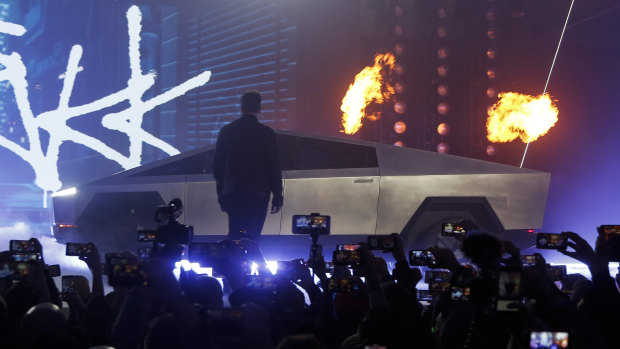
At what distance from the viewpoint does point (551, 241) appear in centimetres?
431

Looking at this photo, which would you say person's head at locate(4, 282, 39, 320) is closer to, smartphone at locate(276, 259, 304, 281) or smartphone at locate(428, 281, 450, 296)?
smartphone at locate(276, 259, 304, 281)

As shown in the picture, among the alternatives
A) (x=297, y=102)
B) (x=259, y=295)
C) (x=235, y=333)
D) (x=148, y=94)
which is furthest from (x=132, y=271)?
(x=148, y=94)

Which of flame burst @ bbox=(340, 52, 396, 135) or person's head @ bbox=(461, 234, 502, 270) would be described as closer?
person's head @ bbox=(461, 234, 502, 270)

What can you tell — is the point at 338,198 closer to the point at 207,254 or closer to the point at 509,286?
the point at 207,254

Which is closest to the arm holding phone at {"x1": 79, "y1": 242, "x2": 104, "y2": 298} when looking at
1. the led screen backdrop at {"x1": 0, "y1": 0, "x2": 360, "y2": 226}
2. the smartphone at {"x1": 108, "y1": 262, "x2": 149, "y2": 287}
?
the smartphone at {"x1": 108, "y1": 262, "x2": 149, "y2": 287}

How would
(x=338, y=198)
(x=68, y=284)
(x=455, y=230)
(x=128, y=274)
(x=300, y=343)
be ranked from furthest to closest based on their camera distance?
(x=338, y=198), (x=455, y=230), (x=68, y=284), (x=128, y=274), (x=300, y=343)

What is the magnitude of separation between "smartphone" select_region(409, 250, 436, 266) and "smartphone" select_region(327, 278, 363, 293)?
0.89 metres

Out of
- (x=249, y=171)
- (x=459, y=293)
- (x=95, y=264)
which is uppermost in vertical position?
(x=249, y=171)

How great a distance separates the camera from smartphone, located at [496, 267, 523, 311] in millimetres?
2674

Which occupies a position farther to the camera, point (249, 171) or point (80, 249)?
point (249, 171)

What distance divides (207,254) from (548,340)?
2149 millimetres

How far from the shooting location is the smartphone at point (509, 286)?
2.67 meters

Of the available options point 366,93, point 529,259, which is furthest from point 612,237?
point 366,93

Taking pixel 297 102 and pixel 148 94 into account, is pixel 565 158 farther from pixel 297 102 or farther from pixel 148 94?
pixel 148 94
